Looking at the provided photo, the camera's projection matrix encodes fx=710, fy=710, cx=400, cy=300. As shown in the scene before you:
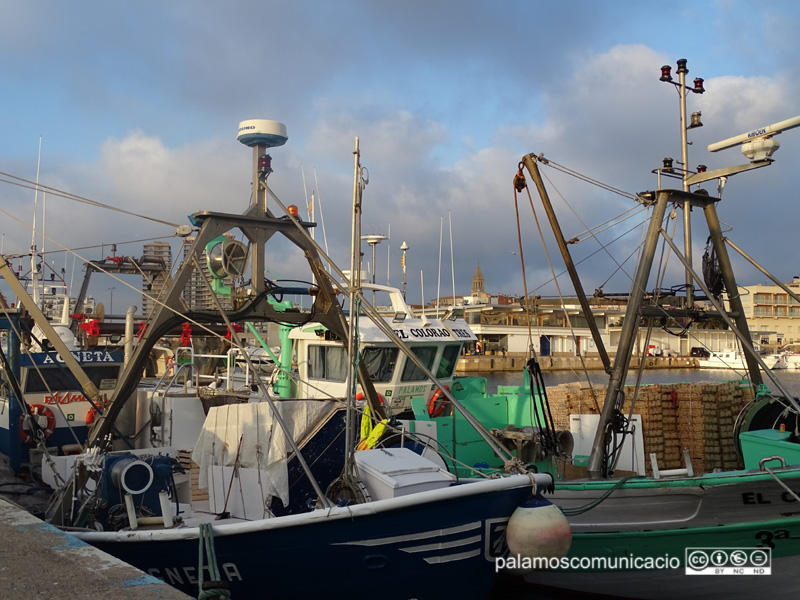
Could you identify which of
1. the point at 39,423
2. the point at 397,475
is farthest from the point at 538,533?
the point at 39,423

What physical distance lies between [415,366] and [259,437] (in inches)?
262

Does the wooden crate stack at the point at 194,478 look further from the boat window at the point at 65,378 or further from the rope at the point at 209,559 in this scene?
the boat window at the point at 65,378

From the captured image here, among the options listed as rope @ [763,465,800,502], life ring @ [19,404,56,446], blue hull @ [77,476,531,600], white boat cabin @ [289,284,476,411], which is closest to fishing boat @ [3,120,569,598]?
blue hull @ [77,476,531,600]

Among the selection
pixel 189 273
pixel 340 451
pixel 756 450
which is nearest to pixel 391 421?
pixel 340 451

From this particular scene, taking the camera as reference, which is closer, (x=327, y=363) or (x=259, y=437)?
(x=259, y=437)

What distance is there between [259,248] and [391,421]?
2932mm

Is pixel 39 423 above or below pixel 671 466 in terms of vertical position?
above

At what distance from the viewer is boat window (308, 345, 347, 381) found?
539 inches

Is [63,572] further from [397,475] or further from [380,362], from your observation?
[380,362]

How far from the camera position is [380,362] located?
532 inches

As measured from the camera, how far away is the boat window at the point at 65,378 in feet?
37.0

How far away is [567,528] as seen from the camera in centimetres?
617

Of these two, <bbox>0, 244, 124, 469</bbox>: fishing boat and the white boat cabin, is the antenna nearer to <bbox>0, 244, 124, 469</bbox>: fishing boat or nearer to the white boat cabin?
the white boat cabin

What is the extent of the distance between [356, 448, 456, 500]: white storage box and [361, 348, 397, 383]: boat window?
6193 mm
